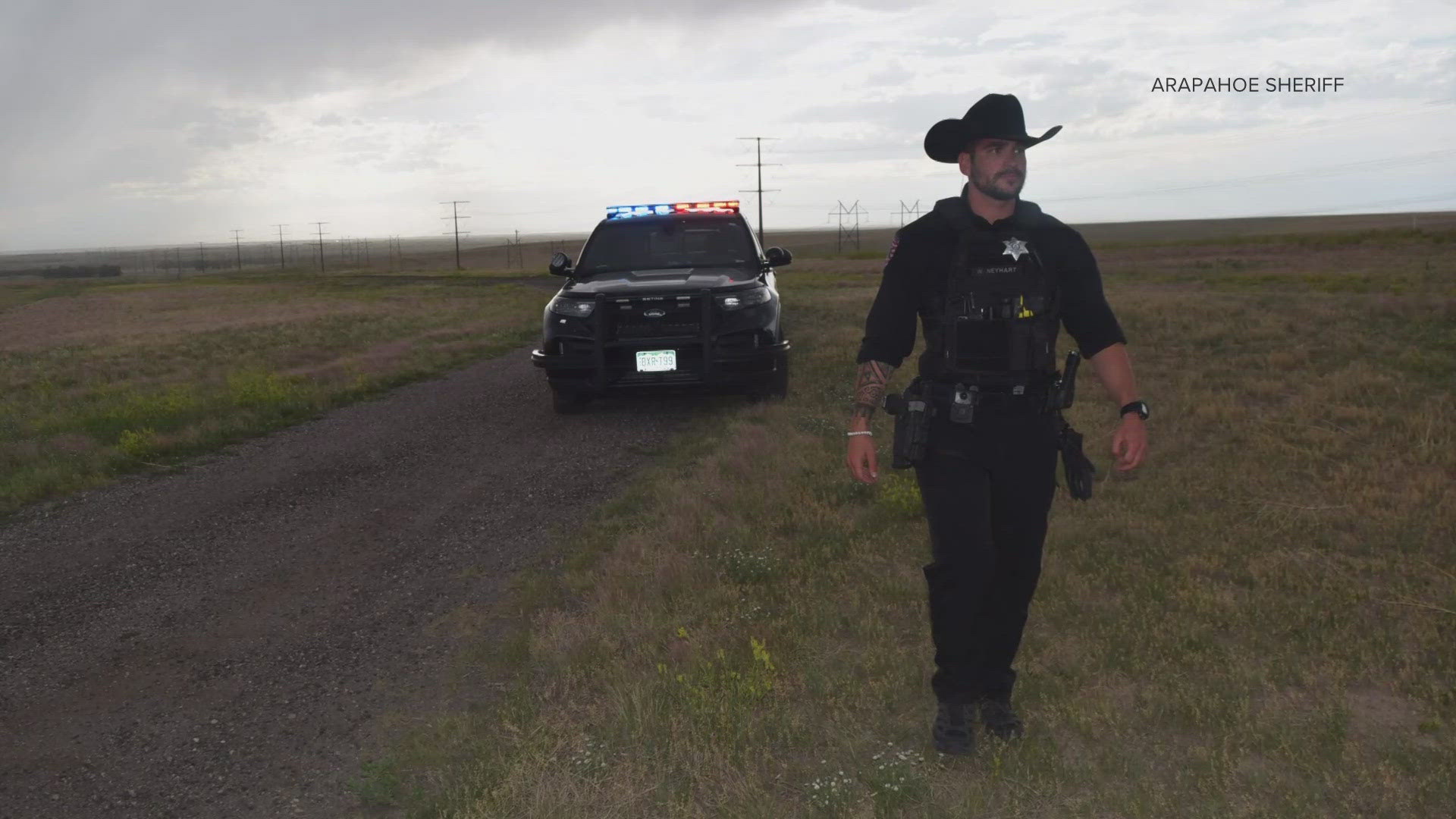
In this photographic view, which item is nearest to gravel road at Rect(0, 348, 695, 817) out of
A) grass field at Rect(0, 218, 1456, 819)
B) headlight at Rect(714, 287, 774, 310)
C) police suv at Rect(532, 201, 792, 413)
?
grass field at Rect(0, 218, 1456, 819)

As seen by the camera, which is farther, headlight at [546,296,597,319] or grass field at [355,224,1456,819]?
headlight at [546,296,597,319]

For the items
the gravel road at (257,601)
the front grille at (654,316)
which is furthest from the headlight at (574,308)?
Result: the gravel road at (257,601)

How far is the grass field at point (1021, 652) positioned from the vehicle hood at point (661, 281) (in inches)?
62.2

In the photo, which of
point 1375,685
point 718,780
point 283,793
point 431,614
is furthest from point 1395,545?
point 283,793

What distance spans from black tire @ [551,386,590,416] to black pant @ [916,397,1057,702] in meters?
6.17

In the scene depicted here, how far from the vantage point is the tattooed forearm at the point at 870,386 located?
3158 millimetres

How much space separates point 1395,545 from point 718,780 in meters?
3.96

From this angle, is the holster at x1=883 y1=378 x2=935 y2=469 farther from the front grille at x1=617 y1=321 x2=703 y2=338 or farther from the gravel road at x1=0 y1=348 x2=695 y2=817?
the front grille at x1=617 y1=321 x2=703 y2=338

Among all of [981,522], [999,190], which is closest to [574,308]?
[999,190]

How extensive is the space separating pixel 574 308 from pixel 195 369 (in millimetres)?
8981

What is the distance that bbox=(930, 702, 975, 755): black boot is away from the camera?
3.08 m

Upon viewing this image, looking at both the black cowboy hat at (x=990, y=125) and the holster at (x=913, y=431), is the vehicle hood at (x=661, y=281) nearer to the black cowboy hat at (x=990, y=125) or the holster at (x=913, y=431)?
the black cowboy hat at (x=990, y=125)

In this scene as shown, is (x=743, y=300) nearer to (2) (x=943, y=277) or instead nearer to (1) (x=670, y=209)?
(1) (x=670, y=209)

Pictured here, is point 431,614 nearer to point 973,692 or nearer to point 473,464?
point 973,692
